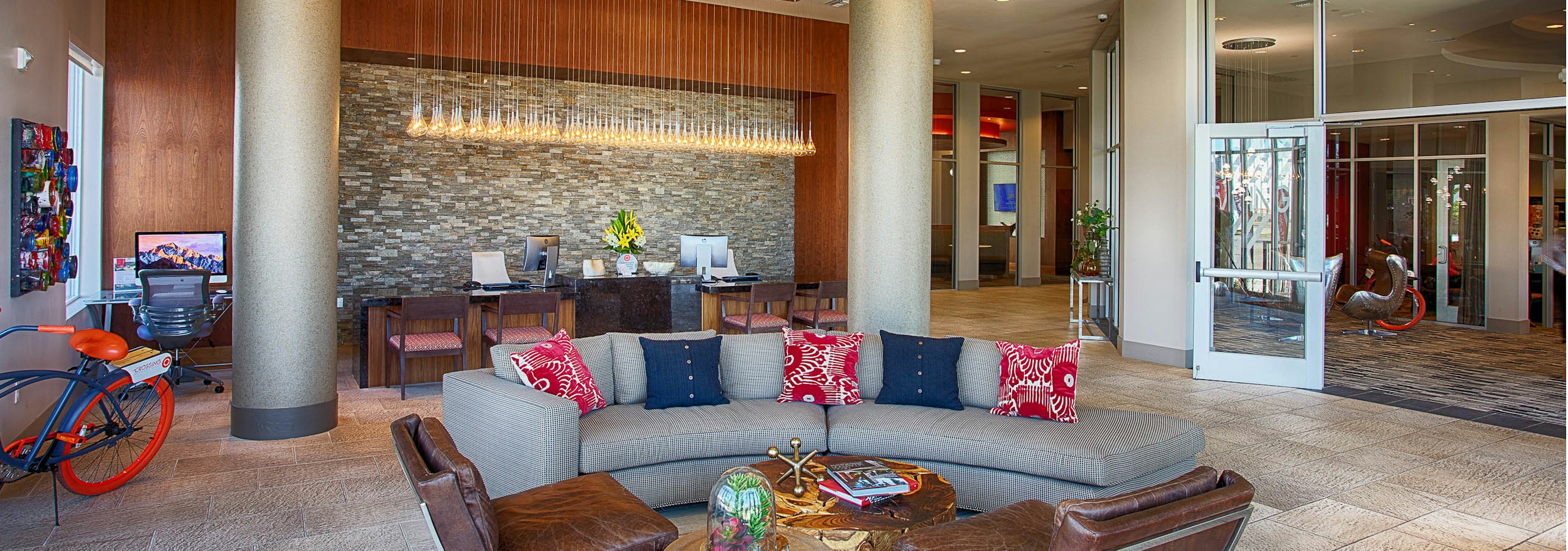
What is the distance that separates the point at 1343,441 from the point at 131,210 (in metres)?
9.90

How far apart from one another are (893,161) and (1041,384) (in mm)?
2087

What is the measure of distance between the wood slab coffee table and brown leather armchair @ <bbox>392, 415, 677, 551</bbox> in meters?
0.46

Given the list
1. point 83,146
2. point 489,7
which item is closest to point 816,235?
point 489,7

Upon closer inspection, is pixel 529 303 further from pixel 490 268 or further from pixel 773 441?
pixel 773 441

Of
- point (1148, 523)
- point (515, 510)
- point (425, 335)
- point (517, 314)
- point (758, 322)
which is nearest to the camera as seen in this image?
point (1148, 523)

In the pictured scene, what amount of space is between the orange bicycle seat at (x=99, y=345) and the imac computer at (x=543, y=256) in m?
4.26

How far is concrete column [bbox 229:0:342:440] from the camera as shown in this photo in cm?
557

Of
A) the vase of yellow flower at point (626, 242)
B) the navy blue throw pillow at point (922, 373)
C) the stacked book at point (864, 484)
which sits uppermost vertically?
the vase of yellow flower at point (626, 242)

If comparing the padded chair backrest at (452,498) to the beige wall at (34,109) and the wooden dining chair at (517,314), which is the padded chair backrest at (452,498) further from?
the wooden dining chair at (517,314)

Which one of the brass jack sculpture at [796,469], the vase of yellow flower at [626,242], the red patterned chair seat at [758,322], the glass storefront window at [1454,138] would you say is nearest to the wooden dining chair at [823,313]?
the red patterned chair seat at [758,322]

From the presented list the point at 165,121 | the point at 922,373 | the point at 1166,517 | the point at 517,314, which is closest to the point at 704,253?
the point at 517,314

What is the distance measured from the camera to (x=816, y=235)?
1188 centimetres

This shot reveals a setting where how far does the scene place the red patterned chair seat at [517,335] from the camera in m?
7.53

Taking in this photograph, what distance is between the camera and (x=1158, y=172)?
873cm
